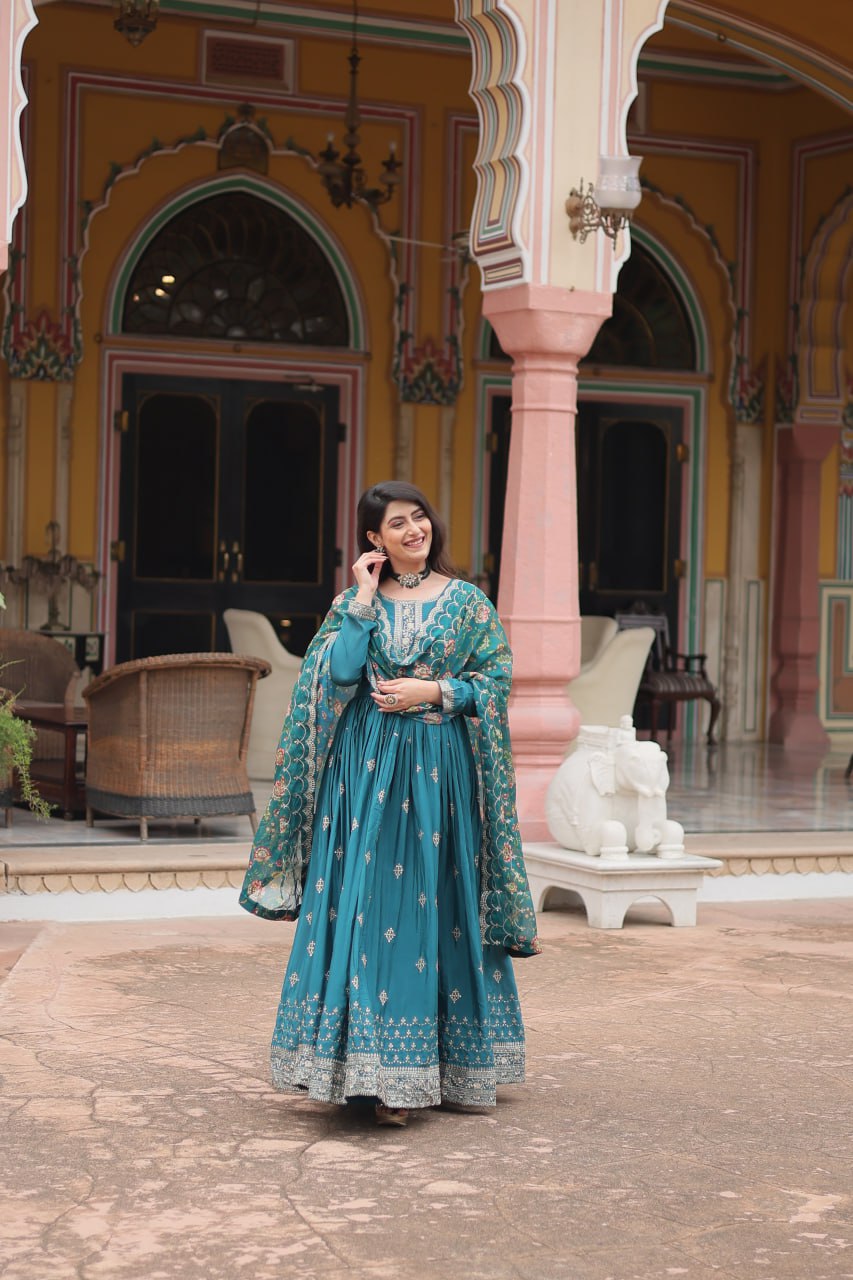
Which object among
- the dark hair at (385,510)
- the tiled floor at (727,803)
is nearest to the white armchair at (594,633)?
the tiled floor at (727,803)

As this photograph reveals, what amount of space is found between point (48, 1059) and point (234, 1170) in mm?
1057

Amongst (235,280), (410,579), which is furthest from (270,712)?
(410,579)

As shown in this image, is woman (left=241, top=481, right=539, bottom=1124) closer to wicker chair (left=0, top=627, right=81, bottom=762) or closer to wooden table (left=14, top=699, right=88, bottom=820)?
wooden table (left=14, top=699, right=88, bottom=820)

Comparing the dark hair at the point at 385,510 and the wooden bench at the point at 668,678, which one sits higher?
the dark hair at the point at 385,510

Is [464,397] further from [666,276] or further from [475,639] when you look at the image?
[475,639]

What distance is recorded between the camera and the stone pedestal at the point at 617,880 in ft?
22.2

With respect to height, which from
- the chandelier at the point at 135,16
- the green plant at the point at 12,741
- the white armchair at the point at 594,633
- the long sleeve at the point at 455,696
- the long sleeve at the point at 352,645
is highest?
the chandelier at the point at 135,16

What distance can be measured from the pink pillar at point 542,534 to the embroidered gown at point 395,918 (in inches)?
126

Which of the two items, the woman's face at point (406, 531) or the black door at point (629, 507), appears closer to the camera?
the woman's face at point (406, 531)

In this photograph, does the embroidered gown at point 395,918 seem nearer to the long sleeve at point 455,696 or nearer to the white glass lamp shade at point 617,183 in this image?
the long sleeve at point 455,696

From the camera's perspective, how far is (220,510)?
11.6 meters

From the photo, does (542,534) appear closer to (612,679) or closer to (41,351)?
(612,679)

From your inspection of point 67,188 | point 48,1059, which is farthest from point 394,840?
point 67,188

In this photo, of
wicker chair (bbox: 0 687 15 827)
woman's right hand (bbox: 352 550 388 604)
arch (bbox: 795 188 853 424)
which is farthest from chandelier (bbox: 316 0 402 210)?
woman's right hand (bbox: 352 550 388 604)
